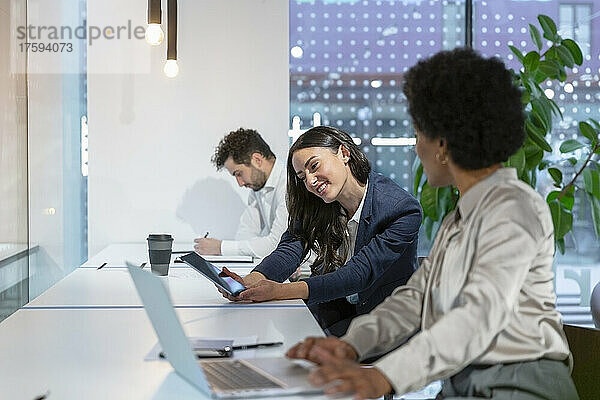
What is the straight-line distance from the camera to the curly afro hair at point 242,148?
16.5 ft

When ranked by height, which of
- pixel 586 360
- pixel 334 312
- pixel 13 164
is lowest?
pixel 334 312

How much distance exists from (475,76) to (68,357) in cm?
110

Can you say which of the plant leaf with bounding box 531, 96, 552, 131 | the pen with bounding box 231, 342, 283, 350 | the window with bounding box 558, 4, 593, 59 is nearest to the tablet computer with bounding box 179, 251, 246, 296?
the pen with bounding box 231, 342, 283, 350

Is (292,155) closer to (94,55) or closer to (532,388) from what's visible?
(532,388)

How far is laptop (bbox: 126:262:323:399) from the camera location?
1576mm

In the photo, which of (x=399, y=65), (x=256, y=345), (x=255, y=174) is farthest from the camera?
(x=399, y=65)

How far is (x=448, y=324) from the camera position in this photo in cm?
157

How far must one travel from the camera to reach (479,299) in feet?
5.21

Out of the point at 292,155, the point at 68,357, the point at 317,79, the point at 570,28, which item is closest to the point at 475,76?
the point at 68,357

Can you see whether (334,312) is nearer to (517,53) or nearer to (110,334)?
(110,334)

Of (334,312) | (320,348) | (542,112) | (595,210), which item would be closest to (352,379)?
(320,348)

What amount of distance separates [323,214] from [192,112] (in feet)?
7.37

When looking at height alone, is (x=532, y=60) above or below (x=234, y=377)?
above

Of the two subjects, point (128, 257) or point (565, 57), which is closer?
point (128, 257)
